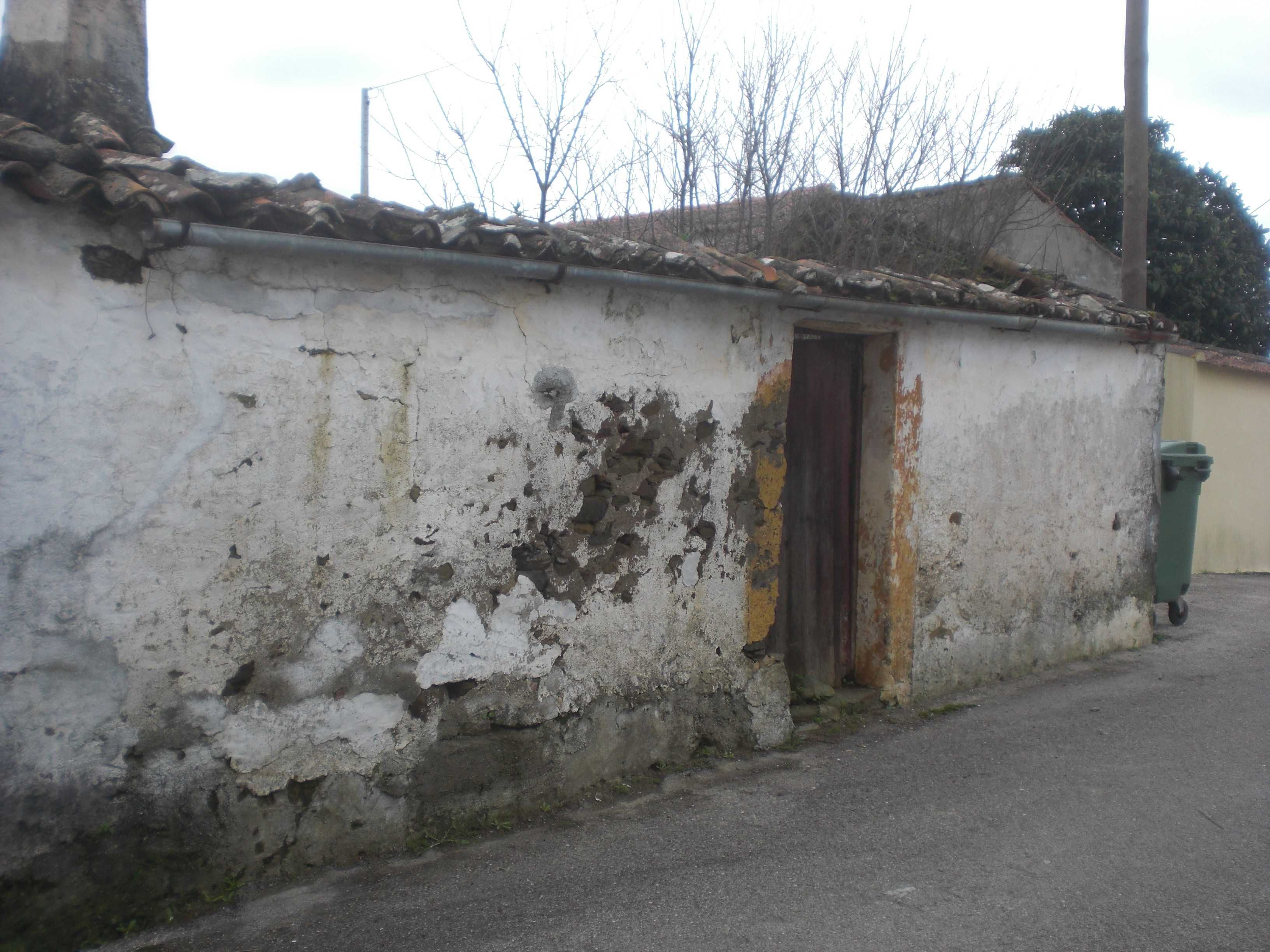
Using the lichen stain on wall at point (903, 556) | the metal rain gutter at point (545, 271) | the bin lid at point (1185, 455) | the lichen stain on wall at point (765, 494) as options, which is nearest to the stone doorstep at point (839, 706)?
the lichen stain on wall at point (903, 556)

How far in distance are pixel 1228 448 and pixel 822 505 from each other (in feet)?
27.6

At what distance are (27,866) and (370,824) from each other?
1156 mm

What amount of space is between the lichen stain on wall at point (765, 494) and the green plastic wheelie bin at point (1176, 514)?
4.30 metres

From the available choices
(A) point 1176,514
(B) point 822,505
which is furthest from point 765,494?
(A) point 1176,514

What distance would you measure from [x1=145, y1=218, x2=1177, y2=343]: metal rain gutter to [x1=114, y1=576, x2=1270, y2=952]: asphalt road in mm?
2285

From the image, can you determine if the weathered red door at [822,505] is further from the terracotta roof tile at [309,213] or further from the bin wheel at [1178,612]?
the bin wheel at [1178,612]

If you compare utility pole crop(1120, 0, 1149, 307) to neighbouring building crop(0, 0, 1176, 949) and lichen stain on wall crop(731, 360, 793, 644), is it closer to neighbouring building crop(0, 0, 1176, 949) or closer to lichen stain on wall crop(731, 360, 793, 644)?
neighbouring building crop(0, 0, 1176, 949)

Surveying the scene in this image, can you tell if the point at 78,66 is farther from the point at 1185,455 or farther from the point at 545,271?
the point at 1185,455

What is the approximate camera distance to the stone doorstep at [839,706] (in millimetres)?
5617

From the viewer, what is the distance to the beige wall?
1126 centimetres

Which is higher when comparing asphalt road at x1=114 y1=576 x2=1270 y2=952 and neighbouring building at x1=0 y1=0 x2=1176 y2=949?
neighbouring building at x1=0 y1=0 x2=1176 y2=949

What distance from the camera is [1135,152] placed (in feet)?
28.6

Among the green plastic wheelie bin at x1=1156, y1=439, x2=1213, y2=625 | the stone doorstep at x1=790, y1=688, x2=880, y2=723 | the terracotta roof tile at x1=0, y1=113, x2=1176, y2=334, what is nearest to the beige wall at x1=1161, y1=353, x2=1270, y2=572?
the green plastic wheelie bin at x1=1156, y1=439, x2=1213, y2=625

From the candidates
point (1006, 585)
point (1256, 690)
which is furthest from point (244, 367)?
point (1256, 690)
